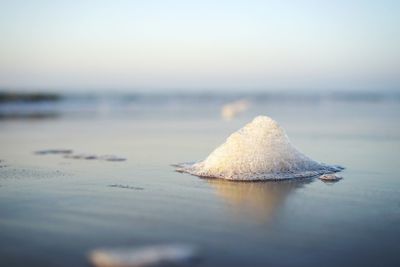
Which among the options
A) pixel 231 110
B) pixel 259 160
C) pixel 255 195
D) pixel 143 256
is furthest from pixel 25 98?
pixel 143 256

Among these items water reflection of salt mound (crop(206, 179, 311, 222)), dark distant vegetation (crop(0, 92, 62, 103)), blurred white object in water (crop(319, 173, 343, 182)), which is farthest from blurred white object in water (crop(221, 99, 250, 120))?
water reflection of salt mound (crop(206, 179, 311, 222))

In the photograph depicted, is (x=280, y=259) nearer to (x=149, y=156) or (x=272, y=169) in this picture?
(x=272, y=169)

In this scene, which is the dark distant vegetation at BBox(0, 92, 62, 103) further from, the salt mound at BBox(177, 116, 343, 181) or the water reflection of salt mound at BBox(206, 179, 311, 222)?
the water reflection of salt mound at BBox(206, 179, 311, 222)

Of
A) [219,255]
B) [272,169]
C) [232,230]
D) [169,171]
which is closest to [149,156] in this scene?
[169,171]

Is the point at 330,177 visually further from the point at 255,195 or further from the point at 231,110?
the point at 231,110

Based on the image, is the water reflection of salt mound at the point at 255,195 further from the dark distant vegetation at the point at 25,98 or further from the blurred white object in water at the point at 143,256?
the dark distant vegetation at the point at 25,98
